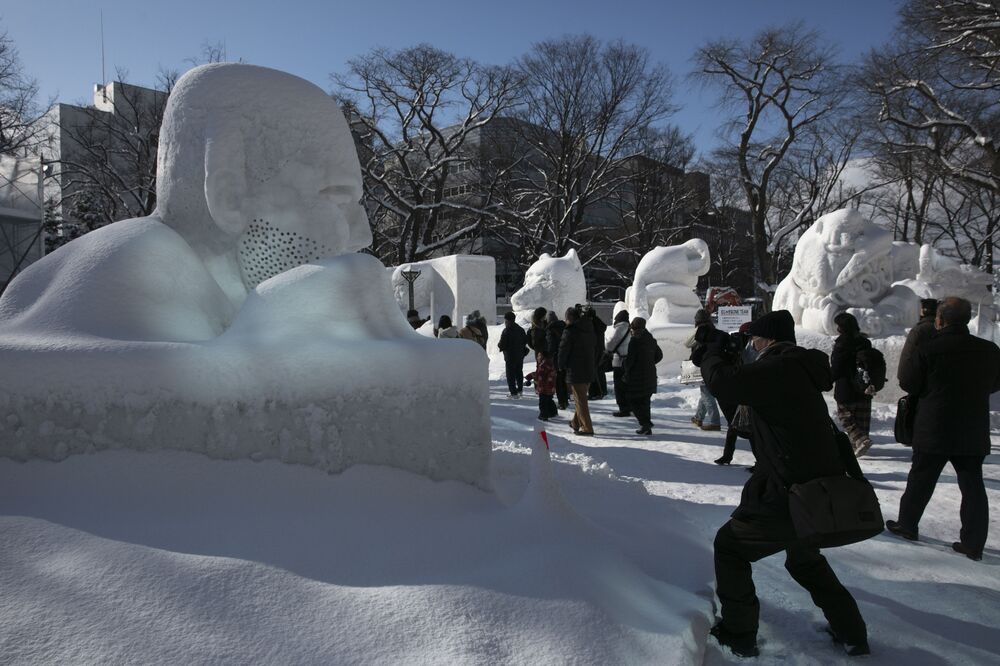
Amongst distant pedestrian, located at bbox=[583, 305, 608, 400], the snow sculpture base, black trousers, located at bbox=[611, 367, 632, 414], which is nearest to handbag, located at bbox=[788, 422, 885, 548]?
A: the snow sculpture base

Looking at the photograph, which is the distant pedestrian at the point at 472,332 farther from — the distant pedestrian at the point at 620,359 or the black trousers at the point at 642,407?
the black trousers at the point at 642,407

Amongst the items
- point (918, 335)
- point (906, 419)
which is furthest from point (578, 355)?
point (906, 419)

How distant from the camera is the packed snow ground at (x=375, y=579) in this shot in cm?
204

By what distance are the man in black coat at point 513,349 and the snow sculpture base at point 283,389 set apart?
780 cm

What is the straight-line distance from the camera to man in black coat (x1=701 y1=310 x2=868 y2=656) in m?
A: 2.67

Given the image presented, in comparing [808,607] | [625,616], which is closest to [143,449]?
[625,616]

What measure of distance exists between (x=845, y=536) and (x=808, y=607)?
3.13 ft

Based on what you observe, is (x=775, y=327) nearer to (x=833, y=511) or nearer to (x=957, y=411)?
(x=833, y=511)

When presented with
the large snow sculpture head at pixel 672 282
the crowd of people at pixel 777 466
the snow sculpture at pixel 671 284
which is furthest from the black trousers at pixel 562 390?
the crowd of people at pixel 777 466

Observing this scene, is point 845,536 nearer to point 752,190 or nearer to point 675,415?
point 675,415

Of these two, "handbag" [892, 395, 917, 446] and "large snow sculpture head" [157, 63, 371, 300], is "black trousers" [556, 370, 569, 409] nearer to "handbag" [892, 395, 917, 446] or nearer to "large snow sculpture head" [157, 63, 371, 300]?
"handbag" [892, 395, 917, 446]

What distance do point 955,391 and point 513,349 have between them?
7.79 meters

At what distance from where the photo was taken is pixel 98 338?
2926 millimetres

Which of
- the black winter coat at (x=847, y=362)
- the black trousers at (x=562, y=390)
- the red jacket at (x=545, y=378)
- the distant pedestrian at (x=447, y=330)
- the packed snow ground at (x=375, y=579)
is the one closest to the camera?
the packed snow ground at (x=375, y=579)
